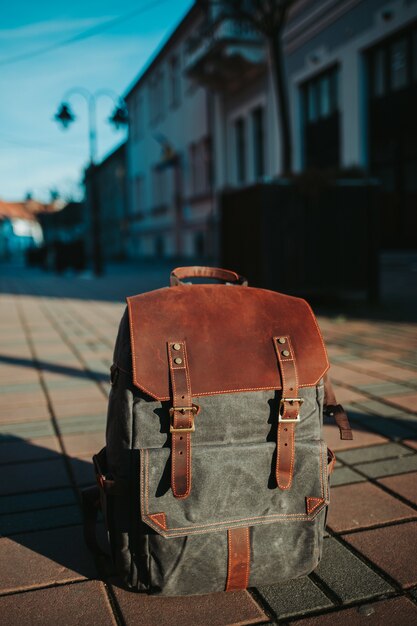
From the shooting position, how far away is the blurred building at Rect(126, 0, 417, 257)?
1266 centimetres

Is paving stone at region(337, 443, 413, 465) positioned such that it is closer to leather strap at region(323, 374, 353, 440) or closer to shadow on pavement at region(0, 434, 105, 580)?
leather strap at region(323, 374, 353, 440)

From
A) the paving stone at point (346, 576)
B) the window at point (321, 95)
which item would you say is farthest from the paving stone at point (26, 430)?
the window at point (321, 95)

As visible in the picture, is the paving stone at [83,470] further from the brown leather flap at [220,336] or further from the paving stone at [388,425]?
the paving stone at [388,425]

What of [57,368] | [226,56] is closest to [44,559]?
[57,368]

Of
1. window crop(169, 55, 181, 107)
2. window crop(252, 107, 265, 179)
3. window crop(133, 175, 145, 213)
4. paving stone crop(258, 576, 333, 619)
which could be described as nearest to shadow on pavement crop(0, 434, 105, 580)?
paving stone crop(258, 576, 333, 619)

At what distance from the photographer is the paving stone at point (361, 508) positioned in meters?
2.09

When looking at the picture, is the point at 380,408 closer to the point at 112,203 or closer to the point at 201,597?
the point at 201,597

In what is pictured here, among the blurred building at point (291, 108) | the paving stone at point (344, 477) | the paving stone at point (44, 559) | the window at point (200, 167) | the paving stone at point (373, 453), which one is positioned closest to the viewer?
the paving stone at point (44, 559)

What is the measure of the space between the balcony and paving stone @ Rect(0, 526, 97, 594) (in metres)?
17.5

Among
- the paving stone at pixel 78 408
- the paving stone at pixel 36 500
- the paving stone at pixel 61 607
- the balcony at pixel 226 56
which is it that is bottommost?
the paving stone at pixel 61 607

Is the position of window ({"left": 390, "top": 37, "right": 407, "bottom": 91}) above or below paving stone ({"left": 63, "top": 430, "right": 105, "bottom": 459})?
above

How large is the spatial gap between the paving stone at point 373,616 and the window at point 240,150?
60.6 feet

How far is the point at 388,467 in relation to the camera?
257 cm

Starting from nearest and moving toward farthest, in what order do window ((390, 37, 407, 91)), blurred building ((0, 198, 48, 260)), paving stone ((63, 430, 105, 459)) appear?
paving stone ((63, 430, 105, 459))
window ((390, 37, 407, 91))
blurred building ((0, 198, 48, 260))
